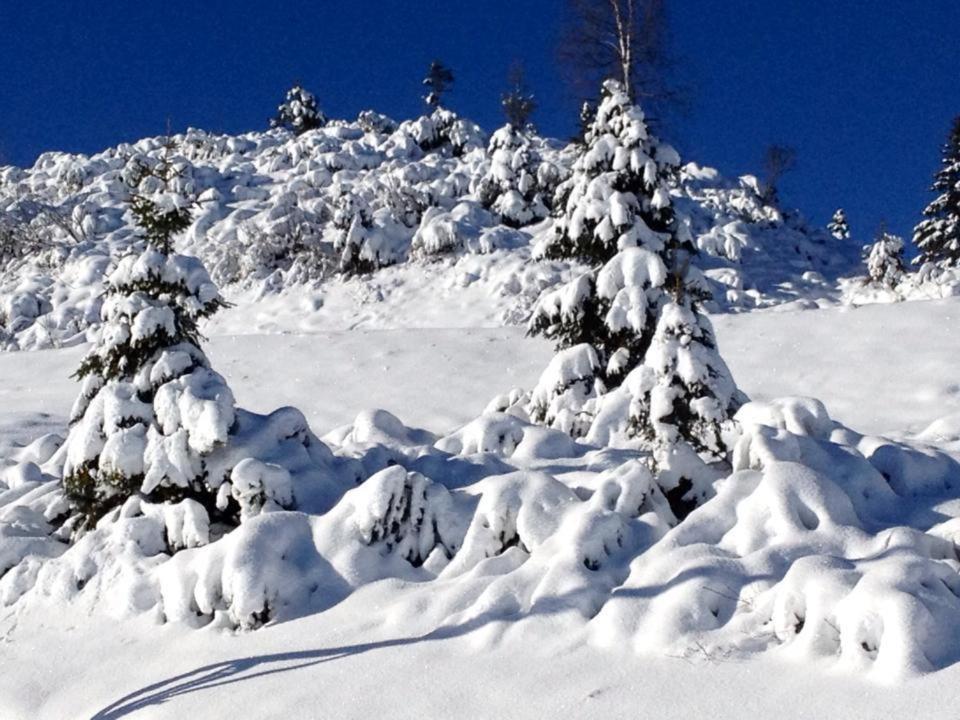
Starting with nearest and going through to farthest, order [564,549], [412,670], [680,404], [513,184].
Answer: [412,670], [564,549], [680,404], [513,184]

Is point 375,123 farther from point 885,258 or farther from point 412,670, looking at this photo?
point 412,670

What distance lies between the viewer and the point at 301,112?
46938 mm

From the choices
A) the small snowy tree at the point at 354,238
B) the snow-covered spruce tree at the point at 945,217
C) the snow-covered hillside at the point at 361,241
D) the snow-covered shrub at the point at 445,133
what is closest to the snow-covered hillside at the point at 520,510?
the snow-covered hillside at the point at 361,241

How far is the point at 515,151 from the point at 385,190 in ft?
13.8

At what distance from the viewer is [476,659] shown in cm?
505

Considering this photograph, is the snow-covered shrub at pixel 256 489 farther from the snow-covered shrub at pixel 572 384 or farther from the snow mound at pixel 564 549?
the snow-covered shrub at pixel 572 384

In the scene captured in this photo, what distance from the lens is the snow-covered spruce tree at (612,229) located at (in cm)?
988

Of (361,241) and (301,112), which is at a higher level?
(301,112)

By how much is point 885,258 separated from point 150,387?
20.5 meters

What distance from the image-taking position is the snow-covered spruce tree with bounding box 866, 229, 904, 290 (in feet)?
74.2

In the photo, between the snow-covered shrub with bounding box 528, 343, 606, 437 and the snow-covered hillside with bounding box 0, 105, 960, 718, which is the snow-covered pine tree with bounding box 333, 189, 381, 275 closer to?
the snow-covered hillside with bounding box 0, 105, 960, 718

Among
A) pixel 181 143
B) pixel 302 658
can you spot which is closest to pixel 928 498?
pixel 302 658

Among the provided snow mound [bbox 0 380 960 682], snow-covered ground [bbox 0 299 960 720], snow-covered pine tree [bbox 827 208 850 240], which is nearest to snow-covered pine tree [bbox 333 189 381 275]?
snow mound [bbox 0 380 960 682]

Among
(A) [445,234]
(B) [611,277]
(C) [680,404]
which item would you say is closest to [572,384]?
(B) [611,277]
